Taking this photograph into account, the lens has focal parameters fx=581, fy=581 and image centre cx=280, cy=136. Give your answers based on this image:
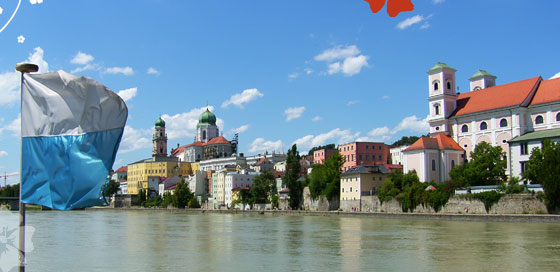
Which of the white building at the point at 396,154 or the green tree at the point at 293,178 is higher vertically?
the white building at the point at 396,154

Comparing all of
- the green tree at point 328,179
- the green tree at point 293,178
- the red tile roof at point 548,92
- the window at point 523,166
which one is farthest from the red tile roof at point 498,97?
the green tree at point 293,178

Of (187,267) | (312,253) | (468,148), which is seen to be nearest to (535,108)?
(468,148)

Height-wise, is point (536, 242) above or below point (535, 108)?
below

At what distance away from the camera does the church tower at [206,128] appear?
146m

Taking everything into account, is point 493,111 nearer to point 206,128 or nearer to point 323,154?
point 323,154

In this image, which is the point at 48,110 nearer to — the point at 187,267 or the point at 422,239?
the point at 187,267

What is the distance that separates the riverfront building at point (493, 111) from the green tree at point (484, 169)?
1260 mm

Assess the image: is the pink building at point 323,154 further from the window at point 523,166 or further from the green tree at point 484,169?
the window at point 523,166

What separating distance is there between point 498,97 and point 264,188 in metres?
38.2

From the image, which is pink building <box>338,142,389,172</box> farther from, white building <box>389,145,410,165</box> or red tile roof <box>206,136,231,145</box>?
red tile roof <box>206,136,231,145</box>

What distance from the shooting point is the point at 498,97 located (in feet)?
203

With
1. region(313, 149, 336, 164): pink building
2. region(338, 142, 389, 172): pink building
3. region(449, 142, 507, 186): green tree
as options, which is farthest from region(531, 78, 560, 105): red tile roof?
region(313, 149, 336, 164): pink building

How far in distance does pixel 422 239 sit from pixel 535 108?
35.0 metres

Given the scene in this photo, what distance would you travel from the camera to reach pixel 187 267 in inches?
728
